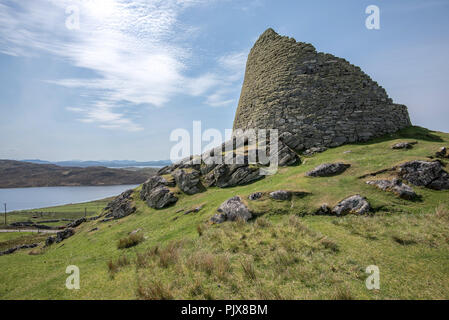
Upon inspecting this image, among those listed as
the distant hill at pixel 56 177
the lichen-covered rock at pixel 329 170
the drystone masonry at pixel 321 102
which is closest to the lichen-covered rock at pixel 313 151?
the drystone masonry at pixel 321 102

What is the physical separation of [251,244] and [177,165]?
15.5 metres

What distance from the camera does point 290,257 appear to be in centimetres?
657

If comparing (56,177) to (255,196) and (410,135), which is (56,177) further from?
(410,135)

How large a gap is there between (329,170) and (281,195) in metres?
4.19

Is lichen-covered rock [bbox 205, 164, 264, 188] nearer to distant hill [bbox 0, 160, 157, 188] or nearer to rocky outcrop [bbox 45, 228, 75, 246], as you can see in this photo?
rocky outcrop [bbox 45, 228, 75, 246]

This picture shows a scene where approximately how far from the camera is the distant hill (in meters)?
158

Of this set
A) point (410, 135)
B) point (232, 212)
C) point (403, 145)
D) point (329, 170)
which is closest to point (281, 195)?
point (232, 212)

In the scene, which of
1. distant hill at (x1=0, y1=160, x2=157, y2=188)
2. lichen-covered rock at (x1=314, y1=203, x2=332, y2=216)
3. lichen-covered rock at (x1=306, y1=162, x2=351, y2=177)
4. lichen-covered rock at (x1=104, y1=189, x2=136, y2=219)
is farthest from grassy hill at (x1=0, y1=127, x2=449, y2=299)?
distant hill at (x1=0, y1=160, x2=157, y2=188)

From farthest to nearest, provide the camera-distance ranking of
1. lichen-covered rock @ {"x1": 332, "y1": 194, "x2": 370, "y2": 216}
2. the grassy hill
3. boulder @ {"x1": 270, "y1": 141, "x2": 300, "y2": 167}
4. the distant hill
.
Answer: the distant hill
boulder @ {"x1": 270, "y1": 141, "x2": 300, "y2": 167}
lichen-covered rock @ {"x1": 332, "y1": 194, "x2": 370, "y2": 216}
the grassy hill

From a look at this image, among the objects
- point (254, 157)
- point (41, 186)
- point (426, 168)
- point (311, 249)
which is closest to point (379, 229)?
point (311, 249)

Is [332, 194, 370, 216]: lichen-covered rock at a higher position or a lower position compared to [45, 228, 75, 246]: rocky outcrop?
higher

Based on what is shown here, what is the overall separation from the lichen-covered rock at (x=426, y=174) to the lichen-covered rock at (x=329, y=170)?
2752mm

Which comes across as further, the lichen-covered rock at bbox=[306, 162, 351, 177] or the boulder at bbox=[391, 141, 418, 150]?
the boulder at bbox=[391, 141, 418, 150]

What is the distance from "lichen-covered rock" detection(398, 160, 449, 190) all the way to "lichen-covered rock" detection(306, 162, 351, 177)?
275 centimetres
